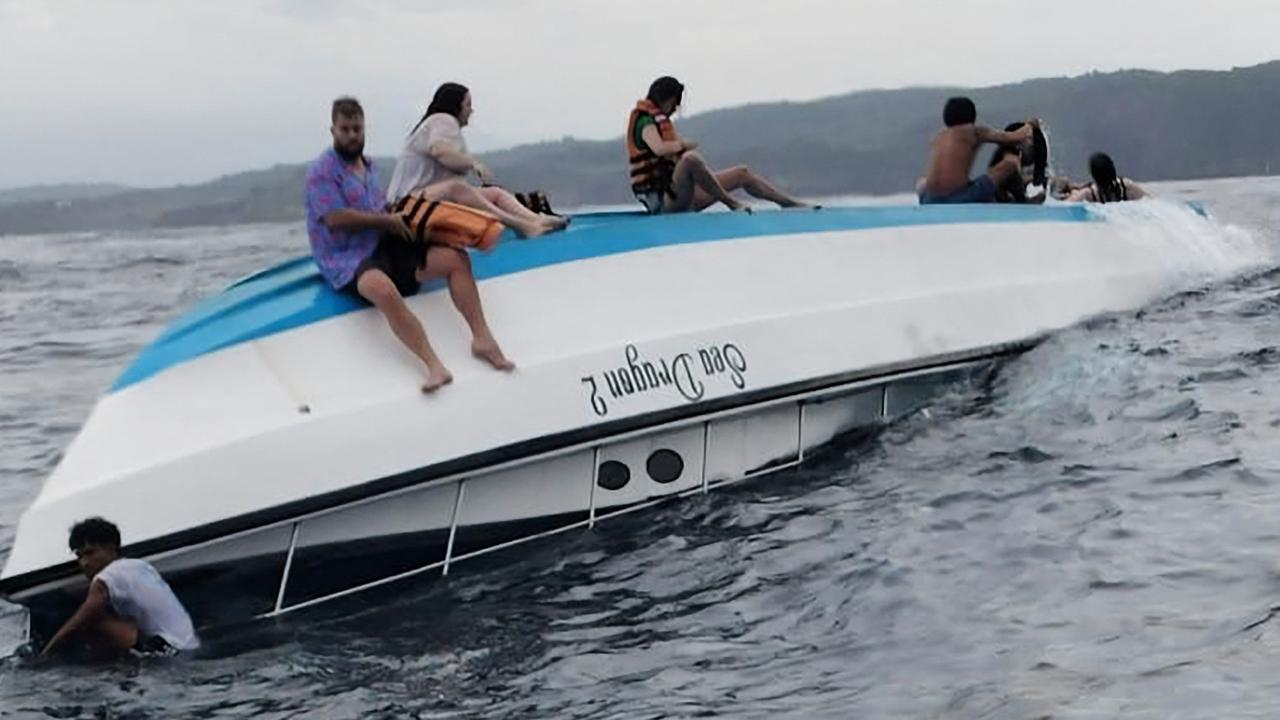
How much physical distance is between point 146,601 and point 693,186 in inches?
171

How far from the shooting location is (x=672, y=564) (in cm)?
867

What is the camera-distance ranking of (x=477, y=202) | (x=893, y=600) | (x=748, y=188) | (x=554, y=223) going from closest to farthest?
(x=893, y=600)
(x=477, y=202)
(x=554, y=223)
(x=748, y=188)

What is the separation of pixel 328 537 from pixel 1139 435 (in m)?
4.60

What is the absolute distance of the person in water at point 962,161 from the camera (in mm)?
12156

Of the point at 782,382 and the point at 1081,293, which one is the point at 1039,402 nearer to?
the point at 1081,293

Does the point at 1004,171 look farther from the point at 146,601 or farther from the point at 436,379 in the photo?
the point at 146,601

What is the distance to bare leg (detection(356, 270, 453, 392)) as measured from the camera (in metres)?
8.58

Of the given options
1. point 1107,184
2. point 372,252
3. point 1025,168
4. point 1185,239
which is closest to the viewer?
point 372,252

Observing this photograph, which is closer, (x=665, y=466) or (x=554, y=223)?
(x=665, y=466)

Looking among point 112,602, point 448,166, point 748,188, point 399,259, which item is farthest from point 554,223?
point 112,602

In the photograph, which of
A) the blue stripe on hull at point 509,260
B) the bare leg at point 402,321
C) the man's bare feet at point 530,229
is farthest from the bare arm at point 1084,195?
the bare leg at point 402,321

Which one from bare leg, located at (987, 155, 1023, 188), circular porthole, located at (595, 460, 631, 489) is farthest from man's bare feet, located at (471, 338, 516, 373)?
bare leg, located at (987, 155, 1023, 188)

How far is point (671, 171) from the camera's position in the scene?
36.1 feet

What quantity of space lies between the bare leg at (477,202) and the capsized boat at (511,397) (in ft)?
0.47
